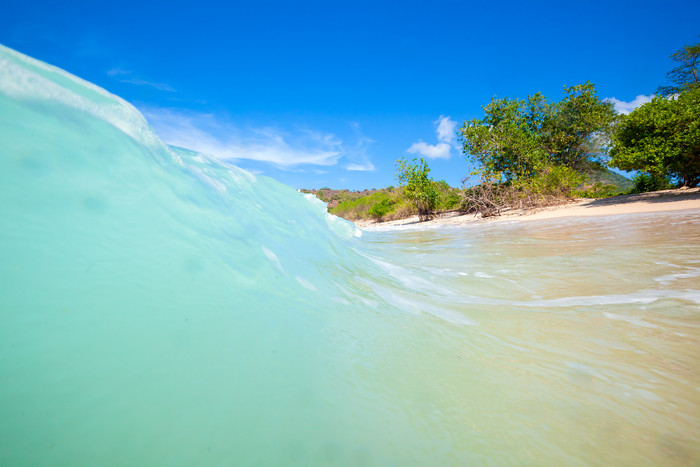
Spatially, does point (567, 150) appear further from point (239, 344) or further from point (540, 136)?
point (239, 344)

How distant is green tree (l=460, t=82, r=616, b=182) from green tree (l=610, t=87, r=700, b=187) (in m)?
2.98

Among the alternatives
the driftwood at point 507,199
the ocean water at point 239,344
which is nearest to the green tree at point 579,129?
the driftwood at point 507,199

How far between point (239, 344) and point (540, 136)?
903 inches

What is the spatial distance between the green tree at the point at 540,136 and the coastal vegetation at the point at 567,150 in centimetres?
5

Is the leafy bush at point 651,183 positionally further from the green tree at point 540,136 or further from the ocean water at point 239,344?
the ocean water at point 239,344

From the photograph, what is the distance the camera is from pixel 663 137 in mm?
11148

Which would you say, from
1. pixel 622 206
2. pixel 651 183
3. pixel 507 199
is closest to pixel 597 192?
pixel 651 183

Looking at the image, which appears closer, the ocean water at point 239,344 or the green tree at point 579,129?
the ocean water at point 239,344

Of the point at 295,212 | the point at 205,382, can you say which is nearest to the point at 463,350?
the point at 205,382

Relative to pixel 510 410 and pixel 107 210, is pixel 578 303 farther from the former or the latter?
pixel 107 210

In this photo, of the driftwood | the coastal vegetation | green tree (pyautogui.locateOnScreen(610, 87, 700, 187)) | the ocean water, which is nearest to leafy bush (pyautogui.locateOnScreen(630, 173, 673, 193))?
the coastal vegetation

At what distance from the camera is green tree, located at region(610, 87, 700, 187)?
1064 centimetres

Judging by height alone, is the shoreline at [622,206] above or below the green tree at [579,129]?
below

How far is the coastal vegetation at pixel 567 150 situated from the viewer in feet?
36.8
